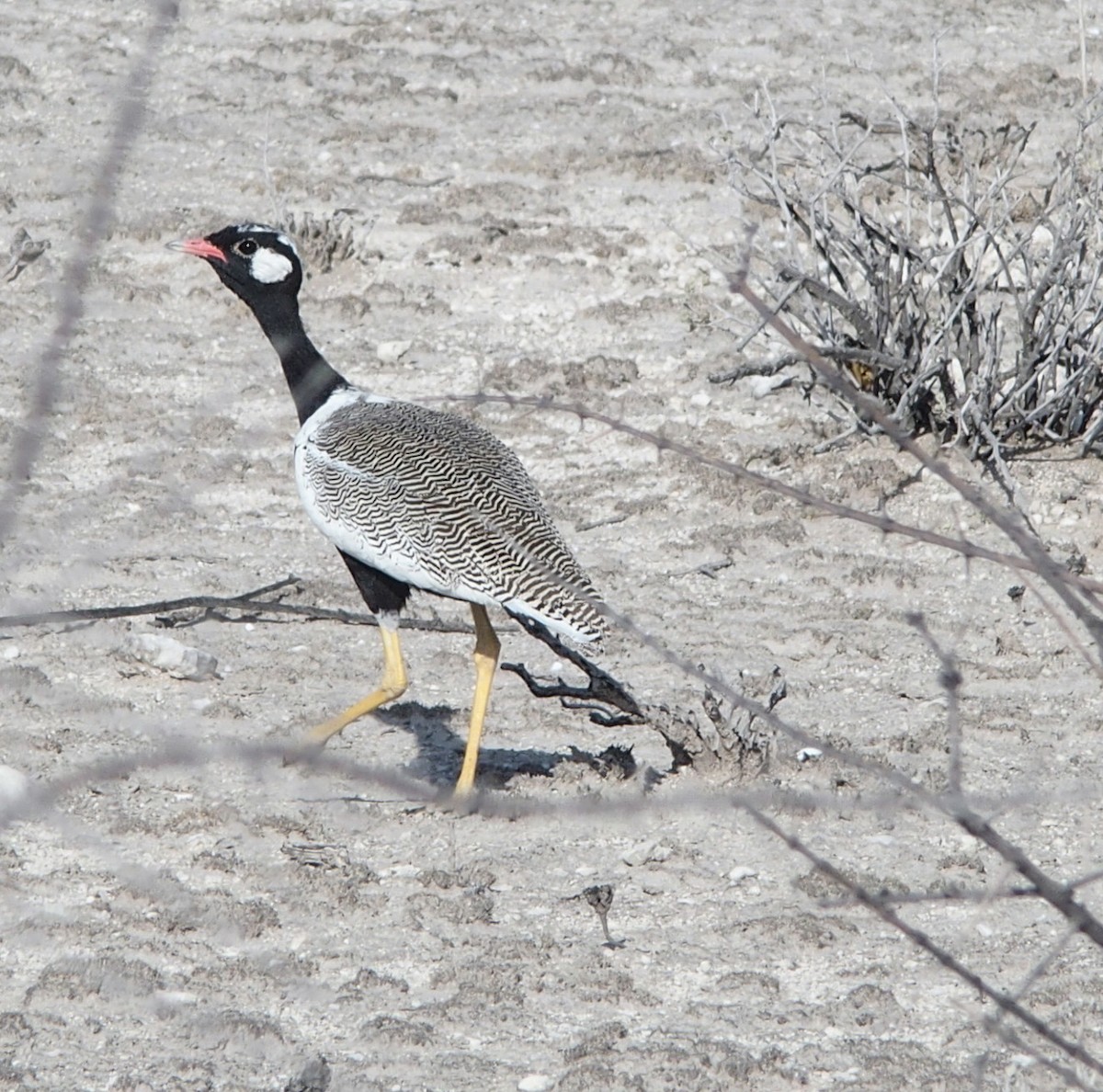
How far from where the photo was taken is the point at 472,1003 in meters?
4.09

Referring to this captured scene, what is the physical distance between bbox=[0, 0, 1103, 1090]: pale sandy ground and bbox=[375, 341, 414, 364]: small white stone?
0.02 m

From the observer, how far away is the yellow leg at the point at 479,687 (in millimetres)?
5016

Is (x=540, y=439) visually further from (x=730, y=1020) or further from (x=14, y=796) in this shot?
(x=730, y=1020)

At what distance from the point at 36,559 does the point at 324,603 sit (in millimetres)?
1118

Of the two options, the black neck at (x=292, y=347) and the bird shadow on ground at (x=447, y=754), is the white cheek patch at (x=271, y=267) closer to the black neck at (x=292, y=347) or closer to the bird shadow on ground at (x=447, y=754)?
the black neck at (x=292, y=347)

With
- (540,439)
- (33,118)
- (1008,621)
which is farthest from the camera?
(33,118)

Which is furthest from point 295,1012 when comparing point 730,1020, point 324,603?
point 324,603

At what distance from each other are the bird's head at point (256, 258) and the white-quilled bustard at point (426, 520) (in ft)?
0.45

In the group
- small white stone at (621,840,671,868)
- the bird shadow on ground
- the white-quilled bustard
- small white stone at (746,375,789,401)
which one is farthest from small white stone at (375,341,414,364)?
small white stone at (621,840,671,868)

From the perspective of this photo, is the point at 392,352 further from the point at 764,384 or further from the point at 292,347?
the point at 292,347

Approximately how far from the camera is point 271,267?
570cm

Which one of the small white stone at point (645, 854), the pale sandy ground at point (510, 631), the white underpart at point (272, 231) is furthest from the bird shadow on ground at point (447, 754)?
the white underpart at point (272, 231)

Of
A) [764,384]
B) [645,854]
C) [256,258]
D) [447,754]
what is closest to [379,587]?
[447,754]

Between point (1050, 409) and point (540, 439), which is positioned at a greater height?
point (1050, 409)
